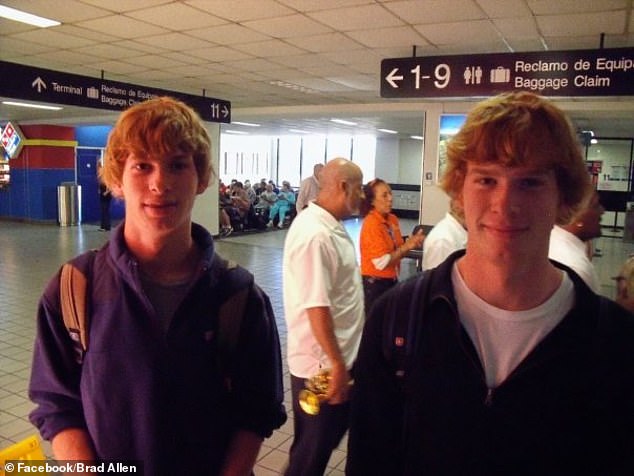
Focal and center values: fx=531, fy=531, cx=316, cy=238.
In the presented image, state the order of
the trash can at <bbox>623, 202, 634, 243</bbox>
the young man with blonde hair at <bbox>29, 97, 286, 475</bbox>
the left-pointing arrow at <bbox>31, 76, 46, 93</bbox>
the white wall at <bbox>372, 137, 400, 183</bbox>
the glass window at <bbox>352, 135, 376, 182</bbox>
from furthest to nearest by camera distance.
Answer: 1. the glass window at <bbox>352, 135, 376, 182</bbox>
2. the white wall at <bbox>372, 137, 400, 183</bbox>
3. the trash can at <bbox>623, 202, 634, 243</bbox>
4. the left-pointing arrow at <bbox>31, 76, 46, 93</bbox>
5. the young man with blonde hair at <bbox>29, 97, 286, 475</bbox>

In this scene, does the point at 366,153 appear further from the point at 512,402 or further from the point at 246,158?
the point at 512,402

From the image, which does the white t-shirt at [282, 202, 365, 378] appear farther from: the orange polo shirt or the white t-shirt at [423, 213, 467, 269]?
the orange polo shirt

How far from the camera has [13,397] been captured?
3.74 metres

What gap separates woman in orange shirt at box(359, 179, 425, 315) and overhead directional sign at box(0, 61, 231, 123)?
404 centimetres

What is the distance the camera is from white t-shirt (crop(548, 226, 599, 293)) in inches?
84.6

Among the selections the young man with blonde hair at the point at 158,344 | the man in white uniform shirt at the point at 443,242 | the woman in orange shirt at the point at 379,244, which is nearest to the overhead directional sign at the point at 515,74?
the woman in orange shirt at the point at 379,244

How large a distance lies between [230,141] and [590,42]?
18229mm

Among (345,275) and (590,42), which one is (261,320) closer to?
(345,275)

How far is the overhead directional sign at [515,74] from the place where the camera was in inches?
167

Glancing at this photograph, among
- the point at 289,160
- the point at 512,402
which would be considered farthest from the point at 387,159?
the point at 512,402

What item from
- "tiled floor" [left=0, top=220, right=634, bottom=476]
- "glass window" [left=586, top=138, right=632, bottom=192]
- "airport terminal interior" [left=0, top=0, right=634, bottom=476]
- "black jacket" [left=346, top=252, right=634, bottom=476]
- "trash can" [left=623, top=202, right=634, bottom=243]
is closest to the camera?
"black jacket" [left=346, top=252, right=634, bottom=476]

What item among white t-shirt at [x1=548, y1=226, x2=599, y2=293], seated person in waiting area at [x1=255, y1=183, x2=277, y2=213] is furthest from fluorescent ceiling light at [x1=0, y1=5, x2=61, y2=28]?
seated person in waiting area at [x1=255, y1=183, x2=277, y2=213]

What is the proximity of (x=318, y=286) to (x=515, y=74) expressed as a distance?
3.31 m

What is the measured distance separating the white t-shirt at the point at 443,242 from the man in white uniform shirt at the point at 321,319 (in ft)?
2.31
